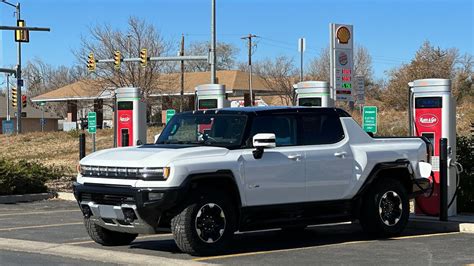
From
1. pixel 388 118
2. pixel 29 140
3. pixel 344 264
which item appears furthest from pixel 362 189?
pixel 29 140

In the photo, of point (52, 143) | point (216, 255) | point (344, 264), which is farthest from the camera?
point (52, 143)

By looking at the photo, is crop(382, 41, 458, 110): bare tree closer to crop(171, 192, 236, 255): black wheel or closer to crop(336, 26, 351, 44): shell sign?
crop(336, 26, 351, 44): shell sign

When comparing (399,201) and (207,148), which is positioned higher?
(207,148)

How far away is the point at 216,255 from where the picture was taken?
9.34 m

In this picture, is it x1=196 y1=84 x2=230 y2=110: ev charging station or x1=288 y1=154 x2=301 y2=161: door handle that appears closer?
x1=288 y1=154 x2=301 y2=161: door handle

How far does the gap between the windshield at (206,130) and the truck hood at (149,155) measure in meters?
0.37

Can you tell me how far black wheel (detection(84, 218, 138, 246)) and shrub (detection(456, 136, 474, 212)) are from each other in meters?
6.11

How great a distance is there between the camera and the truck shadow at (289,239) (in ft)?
33.4

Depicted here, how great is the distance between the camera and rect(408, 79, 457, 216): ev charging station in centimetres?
1213

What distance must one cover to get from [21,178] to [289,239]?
9.21 metres

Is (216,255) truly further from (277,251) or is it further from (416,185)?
(416,185)

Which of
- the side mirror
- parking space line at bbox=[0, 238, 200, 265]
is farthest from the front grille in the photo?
the side mirror

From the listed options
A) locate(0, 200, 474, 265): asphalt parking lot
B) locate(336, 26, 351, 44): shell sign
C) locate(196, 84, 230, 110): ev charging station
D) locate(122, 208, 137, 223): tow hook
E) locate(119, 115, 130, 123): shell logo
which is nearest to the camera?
locate(122, 208, 137, 223): tow hook

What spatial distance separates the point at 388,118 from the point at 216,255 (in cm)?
3587
